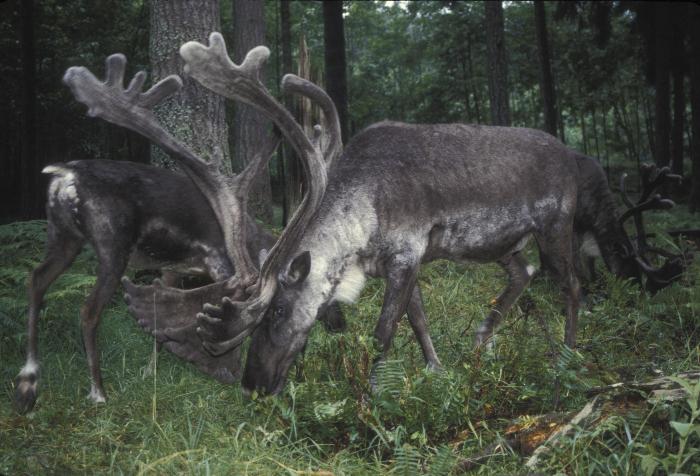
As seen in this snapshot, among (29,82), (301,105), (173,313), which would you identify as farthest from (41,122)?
(173,313)

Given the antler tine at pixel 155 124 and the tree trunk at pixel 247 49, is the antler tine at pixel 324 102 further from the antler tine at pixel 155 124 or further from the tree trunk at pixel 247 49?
the tree trunk at pixel 247 49

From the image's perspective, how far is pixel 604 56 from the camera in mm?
26234

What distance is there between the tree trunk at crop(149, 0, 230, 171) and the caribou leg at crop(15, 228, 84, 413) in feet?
5.44

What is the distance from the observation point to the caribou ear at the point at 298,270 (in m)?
4.17

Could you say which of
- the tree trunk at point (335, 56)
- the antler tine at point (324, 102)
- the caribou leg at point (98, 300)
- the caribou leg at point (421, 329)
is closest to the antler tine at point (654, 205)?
the caribou leg at point (421, 329)

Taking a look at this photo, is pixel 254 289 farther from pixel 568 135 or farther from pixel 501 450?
pixel 568 135

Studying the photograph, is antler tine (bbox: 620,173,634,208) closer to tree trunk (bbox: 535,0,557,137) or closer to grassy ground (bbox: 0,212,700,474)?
grassy ground (bbox: 0,212,700,474)

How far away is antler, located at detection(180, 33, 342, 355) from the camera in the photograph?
3920mm

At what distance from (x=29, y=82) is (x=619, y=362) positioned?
12.4m

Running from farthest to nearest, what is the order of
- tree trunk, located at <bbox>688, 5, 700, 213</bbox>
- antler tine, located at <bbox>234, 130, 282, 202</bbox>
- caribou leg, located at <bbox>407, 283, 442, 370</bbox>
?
tree trunk, located at <bbox>688, 5, 700, 213</bbox>
caribou leg, located at <bbox>407, 283, 442, 370</bbox>
antler tine, located at <bbox>234, 130, 282, 202</bbox>

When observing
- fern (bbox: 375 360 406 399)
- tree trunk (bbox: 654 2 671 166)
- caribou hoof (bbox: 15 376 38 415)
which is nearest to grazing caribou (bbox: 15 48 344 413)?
caribou hoof (bbox: 15 376 38 415)

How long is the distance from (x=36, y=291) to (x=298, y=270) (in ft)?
6.16

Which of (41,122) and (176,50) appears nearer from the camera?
(176,50)

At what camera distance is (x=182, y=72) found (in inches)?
241
